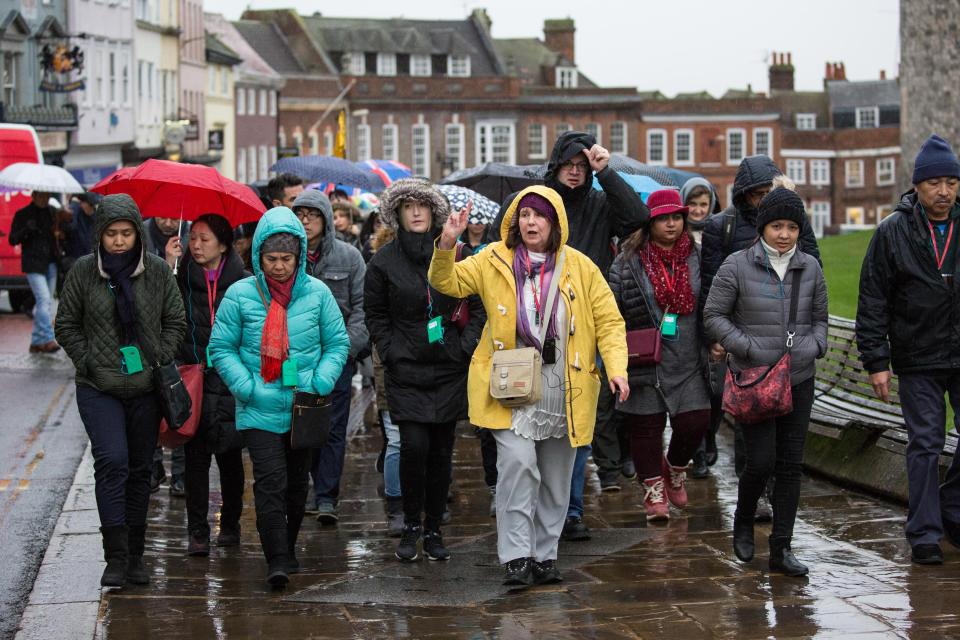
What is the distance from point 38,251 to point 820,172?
91.9m

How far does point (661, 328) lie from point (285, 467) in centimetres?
242

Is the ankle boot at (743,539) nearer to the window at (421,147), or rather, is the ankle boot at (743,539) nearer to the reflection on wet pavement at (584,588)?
the reflection on wet pavement at (584,588)

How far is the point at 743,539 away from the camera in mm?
8242

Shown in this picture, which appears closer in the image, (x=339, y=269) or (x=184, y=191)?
(x=184, y=191)

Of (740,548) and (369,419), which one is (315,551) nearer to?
(740,548)

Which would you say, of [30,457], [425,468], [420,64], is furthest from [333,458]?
[420,64]

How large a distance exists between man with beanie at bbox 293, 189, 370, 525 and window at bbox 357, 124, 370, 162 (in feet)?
304

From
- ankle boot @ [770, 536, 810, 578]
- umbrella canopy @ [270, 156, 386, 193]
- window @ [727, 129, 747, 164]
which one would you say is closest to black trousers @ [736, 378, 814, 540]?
ankle boot @ [770, 536, 810, 578]

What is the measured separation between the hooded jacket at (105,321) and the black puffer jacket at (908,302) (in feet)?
11.2

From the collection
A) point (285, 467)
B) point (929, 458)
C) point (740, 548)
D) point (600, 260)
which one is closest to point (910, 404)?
point (929, 458)

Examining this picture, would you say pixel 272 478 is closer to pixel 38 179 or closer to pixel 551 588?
pixel 551 588

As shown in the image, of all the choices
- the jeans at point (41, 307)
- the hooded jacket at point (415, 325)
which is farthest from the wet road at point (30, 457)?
the hooded jacket at point (415, 325)

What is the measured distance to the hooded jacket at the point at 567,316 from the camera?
7754 mm

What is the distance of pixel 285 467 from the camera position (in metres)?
7.99
